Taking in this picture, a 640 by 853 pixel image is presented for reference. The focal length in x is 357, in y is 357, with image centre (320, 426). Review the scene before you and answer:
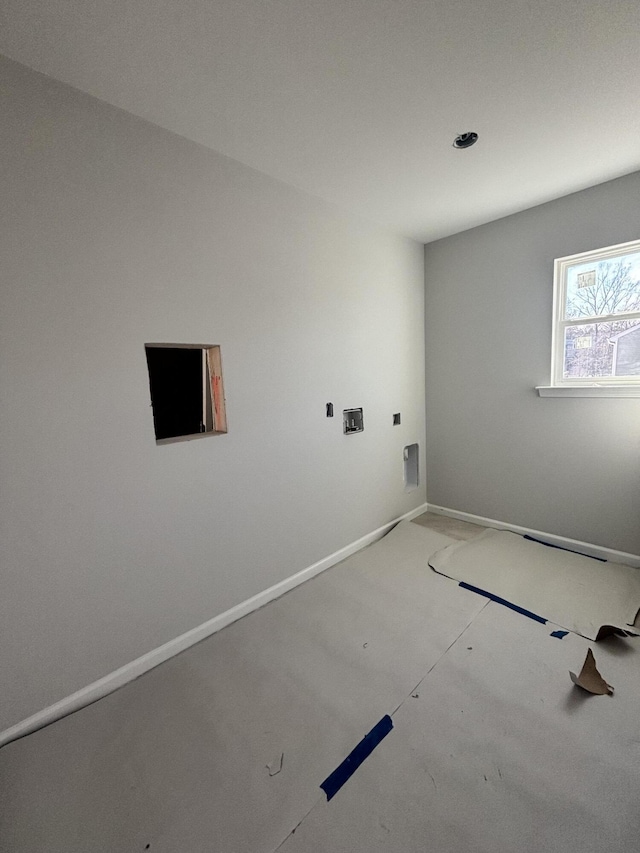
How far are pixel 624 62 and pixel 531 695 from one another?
2.55 metres

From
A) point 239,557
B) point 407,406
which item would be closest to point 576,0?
point 407,406

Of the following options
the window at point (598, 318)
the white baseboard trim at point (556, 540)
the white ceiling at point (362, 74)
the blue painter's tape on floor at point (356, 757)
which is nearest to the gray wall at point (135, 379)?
the white ceiling at point (362, 74)

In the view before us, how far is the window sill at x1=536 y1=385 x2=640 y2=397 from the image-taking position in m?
2.33

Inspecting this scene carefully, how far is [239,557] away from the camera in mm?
2078

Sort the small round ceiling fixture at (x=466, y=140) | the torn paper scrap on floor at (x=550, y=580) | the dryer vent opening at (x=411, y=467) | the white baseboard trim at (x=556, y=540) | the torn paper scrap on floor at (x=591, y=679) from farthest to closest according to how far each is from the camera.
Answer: the dryer vent opening at (x=411, y=467) < the white baseboard trim at (x=556, y=540) < the torn paper scrap on floor at (x=550, y=580) < the small round ceiling fixture at (x=466, y=140) < the torn paper scrap on floor at (x=591, y=679)

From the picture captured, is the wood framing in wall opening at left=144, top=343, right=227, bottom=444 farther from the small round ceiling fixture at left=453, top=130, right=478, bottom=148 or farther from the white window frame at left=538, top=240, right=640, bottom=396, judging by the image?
the white window frame at left=538, top=240, right=640, bottom=396

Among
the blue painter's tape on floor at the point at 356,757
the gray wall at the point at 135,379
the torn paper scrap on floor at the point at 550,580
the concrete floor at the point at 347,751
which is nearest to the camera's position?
the concrete floor at the point at 347,751

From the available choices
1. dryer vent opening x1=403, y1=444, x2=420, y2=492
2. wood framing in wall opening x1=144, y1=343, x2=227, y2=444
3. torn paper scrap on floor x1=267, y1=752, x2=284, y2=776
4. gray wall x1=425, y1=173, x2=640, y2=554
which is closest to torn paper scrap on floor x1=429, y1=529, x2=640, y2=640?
gray wall x1=425, y1=173, x2=640, y2=554

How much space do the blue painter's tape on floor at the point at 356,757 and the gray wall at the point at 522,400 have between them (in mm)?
2122

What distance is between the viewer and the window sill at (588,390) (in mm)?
2328

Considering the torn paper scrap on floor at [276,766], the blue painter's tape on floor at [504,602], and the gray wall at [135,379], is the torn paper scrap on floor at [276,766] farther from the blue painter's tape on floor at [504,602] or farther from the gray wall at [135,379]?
the blue painter's tape on floor at [504,602]

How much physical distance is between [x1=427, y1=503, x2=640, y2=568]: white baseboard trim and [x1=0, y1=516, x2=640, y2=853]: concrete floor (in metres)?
0.91

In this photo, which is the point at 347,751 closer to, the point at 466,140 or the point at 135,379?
the point at 135,379

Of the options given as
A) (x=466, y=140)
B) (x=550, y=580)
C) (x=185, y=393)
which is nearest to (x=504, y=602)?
(x=550, y=580)
